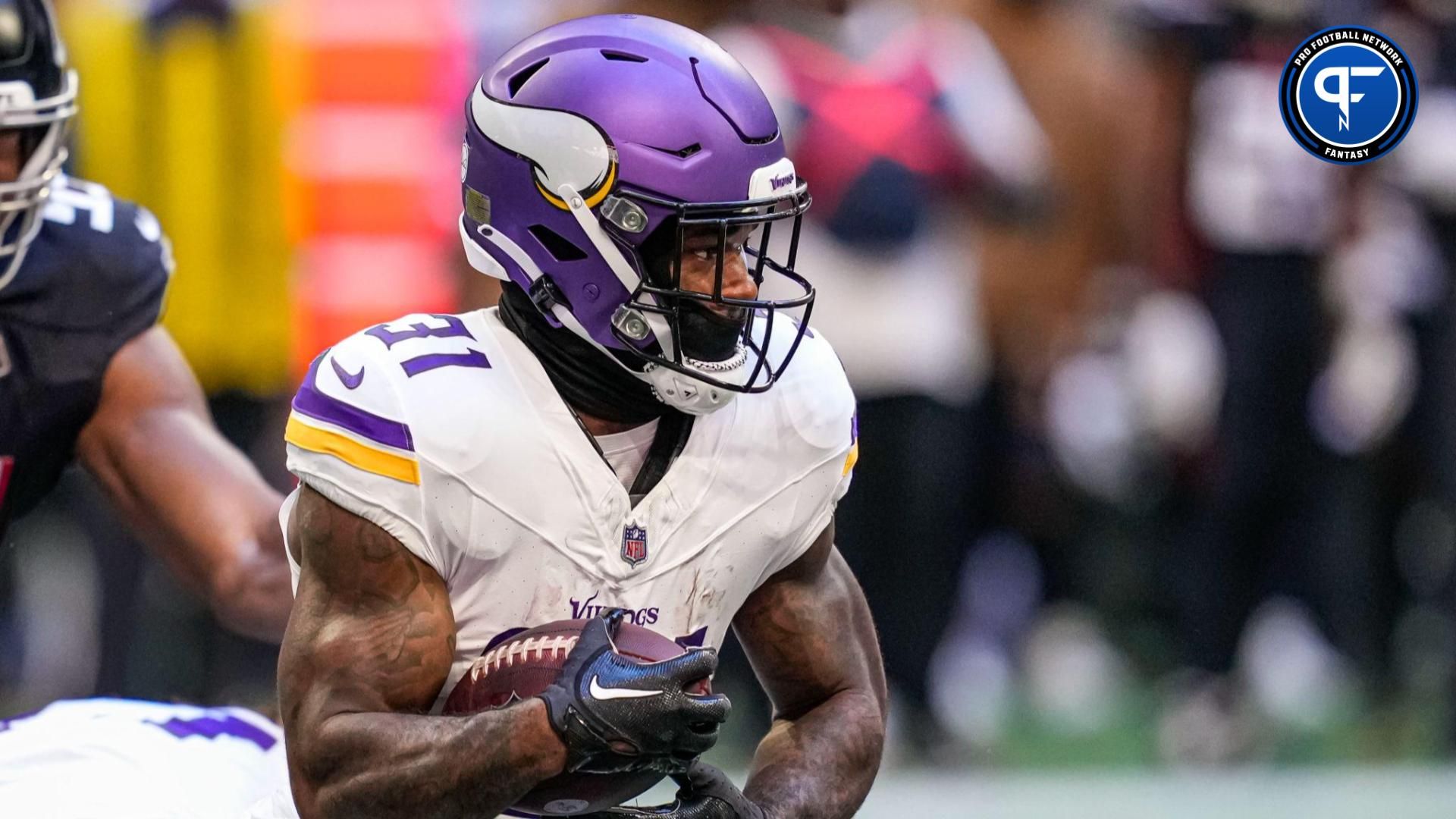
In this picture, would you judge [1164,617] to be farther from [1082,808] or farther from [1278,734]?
[1082,808]

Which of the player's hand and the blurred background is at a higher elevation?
the player's hand

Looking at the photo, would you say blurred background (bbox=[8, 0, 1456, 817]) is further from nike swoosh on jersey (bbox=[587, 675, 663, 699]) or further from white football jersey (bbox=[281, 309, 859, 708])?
nike swoosh on jersey (bbox=[587, 675, 663, 699])

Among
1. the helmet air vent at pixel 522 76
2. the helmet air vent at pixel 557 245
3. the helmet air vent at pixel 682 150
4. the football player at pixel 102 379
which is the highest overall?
the helmet air vent at pixel 522 76

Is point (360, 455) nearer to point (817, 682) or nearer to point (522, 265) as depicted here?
point (522, 265)

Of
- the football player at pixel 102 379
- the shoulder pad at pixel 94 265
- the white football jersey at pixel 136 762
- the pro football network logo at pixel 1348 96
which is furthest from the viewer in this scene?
the pro football network logo at pixel 1348 96

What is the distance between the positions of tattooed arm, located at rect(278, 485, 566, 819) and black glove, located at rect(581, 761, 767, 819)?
0.58 ft

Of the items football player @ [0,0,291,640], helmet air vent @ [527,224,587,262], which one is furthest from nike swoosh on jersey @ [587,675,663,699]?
football player @ [0,0,291,640]

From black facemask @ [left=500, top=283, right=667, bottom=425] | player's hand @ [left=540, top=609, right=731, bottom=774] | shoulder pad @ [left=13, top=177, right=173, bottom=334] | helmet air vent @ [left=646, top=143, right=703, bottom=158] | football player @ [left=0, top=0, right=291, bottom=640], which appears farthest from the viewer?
shoulder pad @ [left=13, top=177, right=173, bottom=334]

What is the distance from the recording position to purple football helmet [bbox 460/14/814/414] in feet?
8.81

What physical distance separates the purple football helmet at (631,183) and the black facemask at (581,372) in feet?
0.10

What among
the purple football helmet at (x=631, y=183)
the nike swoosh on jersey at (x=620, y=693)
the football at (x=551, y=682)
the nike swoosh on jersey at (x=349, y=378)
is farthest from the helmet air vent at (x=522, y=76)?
the nike swoosh on jersey at (x=620, y=693)

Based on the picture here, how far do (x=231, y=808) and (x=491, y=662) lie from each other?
2.15ft

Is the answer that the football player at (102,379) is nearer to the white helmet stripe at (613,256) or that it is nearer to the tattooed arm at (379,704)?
the tattooed arm at (379,704)

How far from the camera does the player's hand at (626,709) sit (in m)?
2.44
